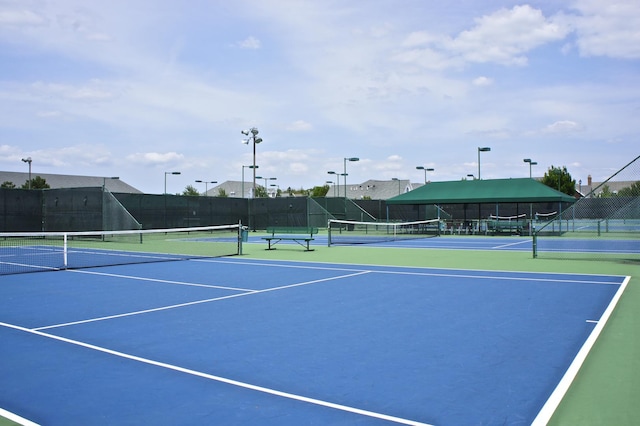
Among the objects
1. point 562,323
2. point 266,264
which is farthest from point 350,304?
point 266,264

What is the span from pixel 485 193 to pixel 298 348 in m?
29.7

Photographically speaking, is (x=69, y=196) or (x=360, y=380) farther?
(x=69, y=196)

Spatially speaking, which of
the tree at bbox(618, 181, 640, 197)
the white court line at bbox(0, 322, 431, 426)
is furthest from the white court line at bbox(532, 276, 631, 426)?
the tree at bbox(618, 181, 640, 197)

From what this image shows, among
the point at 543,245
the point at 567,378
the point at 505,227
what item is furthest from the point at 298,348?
the point at 505,227

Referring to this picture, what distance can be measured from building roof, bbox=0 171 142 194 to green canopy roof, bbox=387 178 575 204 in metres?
40.4

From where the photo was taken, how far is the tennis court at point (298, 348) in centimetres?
450

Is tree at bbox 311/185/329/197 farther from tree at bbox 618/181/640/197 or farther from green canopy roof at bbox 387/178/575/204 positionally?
tree at bbox 618/181/640/197

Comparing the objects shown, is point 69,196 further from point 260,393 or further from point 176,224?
point 260,393

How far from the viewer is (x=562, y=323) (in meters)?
7.54

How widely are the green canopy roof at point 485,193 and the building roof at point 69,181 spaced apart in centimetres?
4039

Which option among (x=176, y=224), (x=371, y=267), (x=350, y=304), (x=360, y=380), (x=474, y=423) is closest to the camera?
(x=474, y=423)

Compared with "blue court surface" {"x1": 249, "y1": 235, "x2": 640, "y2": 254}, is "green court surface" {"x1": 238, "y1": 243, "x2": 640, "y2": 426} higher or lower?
lower

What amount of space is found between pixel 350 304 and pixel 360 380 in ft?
13.4

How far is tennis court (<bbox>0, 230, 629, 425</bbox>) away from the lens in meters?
4.50
